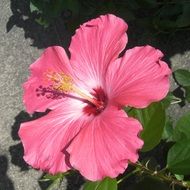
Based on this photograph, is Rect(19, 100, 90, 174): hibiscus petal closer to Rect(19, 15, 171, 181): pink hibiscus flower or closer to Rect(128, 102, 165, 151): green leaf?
Rect(19, 15, 171, 181): pink hibiscus flower

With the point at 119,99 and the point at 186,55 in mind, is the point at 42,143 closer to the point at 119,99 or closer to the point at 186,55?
the point at 119,99

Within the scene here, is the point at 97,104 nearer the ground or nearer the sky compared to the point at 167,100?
nearer the sky

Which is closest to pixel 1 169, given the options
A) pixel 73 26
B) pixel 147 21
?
pixel 73 26

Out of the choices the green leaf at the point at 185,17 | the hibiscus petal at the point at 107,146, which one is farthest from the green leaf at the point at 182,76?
the hibiscus petal at the point at 107,146

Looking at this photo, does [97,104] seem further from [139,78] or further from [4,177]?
[4,177]

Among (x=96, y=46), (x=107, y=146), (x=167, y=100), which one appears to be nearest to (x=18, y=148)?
(x=167, y=100)

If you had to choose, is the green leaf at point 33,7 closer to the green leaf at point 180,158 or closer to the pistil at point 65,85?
the pistil at point 65,85

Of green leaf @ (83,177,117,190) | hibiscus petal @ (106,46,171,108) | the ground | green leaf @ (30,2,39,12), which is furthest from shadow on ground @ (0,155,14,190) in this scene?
hibiscus petal @ (106,46,171,108)
